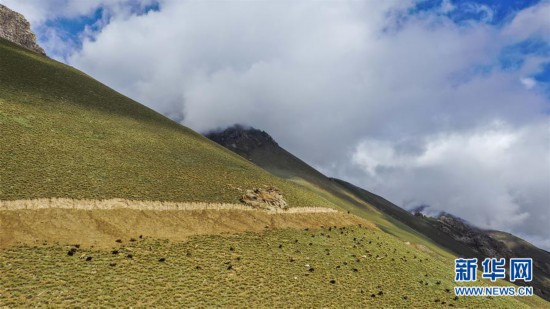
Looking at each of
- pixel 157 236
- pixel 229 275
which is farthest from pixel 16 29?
pixel 229 275

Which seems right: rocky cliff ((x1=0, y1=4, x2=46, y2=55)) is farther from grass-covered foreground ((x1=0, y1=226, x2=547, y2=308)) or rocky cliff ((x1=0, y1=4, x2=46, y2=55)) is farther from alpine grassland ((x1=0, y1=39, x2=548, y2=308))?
grass-covered foreground ((x1=0, y1=226, x2=547, y2=308))

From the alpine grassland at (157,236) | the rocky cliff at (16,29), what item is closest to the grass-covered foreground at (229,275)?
the alpine grassland at (157,236)

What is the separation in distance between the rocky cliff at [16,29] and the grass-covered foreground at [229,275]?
134 metres

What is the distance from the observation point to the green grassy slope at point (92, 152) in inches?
1550

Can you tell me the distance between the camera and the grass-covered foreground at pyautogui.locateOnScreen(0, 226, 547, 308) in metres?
25.7

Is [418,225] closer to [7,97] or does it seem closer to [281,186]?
[281,186]

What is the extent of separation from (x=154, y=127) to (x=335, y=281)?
49171mm

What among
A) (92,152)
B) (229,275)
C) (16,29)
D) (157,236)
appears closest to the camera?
(229,275)

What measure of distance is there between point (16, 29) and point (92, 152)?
119 m

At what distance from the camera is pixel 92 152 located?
48094mm

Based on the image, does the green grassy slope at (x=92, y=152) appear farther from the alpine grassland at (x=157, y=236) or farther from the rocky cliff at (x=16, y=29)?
the rocky cliff at (x=16, y=29)

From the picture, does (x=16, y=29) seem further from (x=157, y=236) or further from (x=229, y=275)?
(x=229, y=275)

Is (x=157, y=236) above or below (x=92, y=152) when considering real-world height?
below

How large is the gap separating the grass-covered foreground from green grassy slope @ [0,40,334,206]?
944 cm
